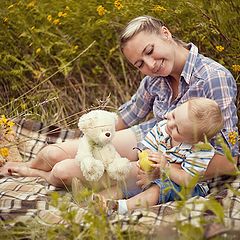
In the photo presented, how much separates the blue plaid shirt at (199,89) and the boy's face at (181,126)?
29 centimetres

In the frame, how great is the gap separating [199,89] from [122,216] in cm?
90

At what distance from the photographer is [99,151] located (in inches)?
121

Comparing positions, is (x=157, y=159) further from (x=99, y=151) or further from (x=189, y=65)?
(x=189, y=65)

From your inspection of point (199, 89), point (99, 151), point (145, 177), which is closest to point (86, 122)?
point (99, 151)

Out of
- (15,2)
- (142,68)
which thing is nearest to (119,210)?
(142,68)

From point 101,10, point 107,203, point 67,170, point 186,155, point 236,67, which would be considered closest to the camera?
point 107,203

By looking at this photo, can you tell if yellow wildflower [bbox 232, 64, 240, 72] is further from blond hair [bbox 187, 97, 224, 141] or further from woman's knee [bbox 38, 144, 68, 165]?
woman's knee [bbox 38, 144, 68, 165]

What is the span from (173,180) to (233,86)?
24.7 inches

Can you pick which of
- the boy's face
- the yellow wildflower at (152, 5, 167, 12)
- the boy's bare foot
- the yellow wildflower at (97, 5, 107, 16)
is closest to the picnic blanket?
the boy's bare foot

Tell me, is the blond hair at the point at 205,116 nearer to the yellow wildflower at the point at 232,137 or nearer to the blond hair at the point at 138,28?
the yellow wildflower at the point at 232,137

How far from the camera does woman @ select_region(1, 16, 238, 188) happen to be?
3.14 m

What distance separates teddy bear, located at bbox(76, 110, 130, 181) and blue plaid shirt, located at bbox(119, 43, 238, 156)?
1.39 feet

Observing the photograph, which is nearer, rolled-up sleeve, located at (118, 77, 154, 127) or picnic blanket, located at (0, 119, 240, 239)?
picnic blanket, located at (0, 119, 240, 239)

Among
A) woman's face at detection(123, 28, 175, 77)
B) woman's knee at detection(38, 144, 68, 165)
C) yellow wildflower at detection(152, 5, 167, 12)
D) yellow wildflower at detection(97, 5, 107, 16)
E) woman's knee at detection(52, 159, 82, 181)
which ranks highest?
yellow wildflower at detection(152, 5, 167, 12)
